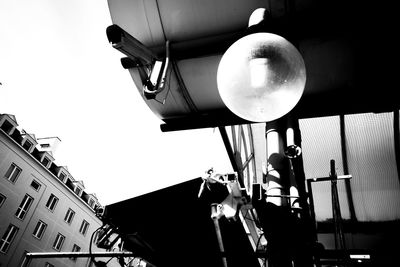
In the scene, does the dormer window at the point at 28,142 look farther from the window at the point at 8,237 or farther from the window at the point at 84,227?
the window at the point at 84,227

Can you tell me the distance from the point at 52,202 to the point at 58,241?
14.9ft

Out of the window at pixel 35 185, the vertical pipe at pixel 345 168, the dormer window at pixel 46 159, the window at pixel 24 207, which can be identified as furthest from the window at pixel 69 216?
the vertical pipe at pixel 345 168

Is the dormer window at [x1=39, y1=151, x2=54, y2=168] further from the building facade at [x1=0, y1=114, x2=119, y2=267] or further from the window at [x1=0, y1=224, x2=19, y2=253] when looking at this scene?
the window at [x1=0, y1=224, x2=19, y2=253]

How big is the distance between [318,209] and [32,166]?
28.8 m

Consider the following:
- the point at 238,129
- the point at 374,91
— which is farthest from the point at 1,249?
the point at 374,91

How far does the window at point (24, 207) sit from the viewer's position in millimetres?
24719

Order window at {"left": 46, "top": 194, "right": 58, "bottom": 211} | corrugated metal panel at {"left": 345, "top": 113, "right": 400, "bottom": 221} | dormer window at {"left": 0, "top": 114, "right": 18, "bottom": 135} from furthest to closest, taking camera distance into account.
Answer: window at {"left": 46, "top": 194, "right": 58, "bottom": 211}, dormer window at {"left": 0, "top": 114, "right": 18, "bottom": 135}, corrugated metal panel at {"left": 345, "top": 113, "right": 400, "bottom": 221}

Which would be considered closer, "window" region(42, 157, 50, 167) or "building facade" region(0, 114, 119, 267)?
"building facade" region(0, 114, 119, 267)

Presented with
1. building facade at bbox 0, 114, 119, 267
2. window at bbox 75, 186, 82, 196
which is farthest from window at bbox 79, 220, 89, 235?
window at bbox 75, 186, 82, 196

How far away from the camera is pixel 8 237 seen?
23.3 metres

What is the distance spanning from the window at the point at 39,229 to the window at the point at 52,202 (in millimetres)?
1928

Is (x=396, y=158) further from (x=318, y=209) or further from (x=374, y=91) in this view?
(x=374, y=91)

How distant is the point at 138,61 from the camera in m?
3.49

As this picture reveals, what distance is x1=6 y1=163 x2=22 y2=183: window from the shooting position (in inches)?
953
